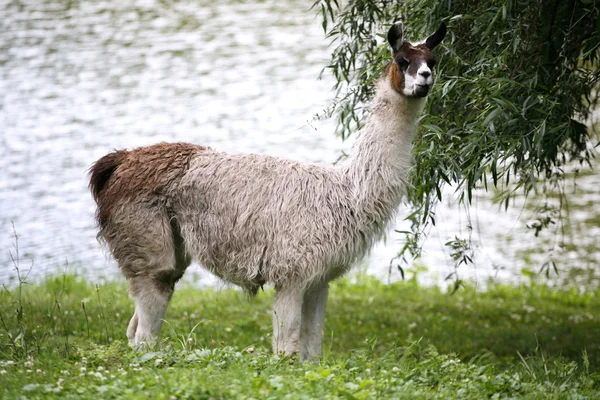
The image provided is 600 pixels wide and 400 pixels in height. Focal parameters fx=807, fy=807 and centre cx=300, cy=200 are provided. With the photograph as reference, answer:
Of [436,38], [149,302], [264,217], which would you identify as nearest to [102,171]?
[149,302]

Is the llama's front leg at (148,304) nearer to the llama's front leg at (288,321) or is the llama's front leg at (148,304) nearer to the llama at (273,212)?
the llama at (273,212)

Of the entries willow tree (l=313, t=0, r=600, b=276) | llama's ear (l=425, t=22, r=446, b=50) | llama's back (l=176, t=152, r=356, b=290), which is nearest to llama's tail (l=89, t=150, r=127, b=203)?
llama's back (l=176, t=152, r=356, b=290)

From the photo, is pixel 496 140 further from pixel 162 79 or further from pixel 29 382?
pixel 162 79

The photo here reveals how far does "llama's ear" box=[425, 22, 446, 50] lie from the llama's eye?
223 mm

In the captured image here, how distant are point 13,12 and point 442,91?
17.5 meters

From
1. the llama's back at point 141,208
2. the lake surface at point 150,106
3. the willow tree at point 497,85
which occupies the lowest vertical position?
the lake surface at point 150,106

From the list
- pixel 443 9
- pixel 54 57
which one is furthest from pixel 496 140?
pixel 54 57

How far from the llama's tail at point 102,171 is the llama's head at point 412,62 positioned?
2.22m

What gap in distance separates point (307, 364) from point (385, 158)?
1.72 meters

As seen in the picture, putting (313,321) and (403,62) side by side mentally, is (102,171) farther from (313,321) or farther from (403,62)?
(403,62)

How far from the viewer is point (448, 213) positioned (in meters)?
13.7

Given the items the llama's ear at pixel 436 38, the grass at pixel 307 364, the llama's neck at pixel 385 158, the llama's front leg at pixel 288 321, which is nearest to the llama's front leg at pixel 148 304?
the grass at pixel 307 364

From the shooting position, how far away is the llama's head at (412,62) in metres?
5.57

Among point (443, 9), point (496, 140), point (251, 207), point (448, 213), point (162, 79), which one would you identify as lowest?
point (448, 213)
